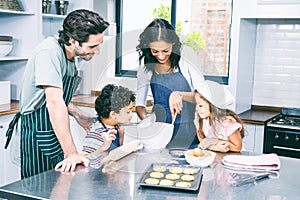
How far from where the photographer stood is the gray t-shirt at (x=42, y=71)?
1.92 metres

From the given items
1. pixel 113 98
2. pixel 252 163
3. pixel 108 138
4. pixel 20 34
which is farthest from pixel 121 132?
pixel 20 34

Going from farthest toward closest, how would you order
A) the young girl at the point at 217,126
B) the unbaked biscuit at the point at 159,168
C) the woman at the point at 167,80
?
the young girl at the point at 217,126 → the woman at the point at 167,80 → the unbaked biscuit at the point at 159,168

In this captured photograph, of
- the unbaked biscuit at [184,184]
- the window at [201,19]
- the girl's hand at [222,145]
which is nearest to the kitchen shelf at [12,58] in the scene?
the window at [201,19]

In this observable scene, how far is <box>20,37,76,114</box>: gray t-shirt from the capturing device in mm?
1925

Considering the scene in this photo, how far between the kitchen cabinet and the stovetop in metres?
2.03

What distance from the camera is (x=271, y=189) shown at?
5.12ft

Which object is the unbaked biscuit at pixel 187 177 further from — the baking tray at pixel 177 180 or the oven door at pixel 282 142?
the oven door at pixel 282 142

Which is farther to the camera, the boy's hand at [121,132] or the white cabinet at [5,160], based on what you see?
the white cabinet at [5,160]

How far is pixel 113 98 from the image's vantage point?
1871mm

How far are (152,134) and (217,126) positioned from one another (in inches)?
12.5

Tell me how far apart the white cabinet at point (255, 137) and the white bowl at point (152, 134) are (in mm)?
1303

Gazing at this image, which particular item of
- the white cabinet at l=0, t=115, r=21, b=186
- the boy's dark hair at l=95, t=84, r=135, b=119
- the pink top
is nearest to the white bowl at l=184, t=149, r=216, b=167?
the pink top

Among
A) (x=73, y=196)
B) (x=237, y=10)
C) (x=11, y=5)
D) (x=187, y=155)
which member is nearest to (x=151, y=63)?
(x=187, y=155)

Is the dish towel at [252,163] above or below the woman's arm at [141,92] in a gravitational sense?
below
